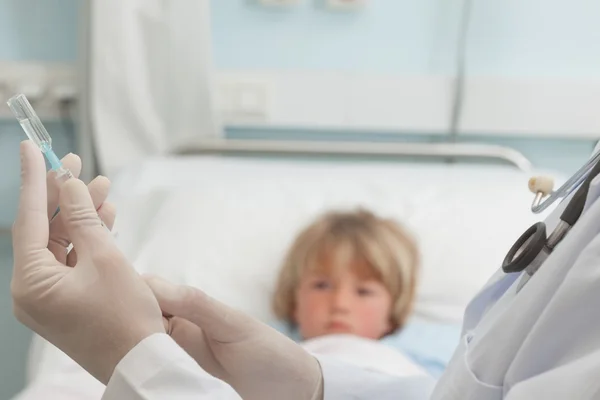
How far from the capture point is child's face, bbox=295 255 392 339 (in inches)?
53.7

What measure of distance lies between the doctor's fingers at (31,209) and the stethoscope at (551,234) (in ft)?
1.47

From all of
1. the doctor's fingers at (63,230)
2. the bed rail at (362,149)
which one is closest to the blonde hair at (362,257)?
the bed rail at (362,149)

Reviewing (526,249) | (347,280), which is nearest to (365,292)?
(347,280)

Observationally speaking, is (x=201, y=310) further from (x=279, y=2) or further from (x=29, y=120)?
(x=279, y=2)

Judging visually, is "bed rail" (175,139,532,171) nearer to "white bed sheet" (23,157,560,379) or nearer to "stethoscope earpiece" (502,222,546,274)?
"white bed sheet" (23,157,560,379)

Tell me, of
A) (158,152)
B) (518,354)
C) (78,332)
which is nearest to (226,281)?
(158,152)

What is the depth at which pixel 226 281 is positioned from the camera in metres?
1.46

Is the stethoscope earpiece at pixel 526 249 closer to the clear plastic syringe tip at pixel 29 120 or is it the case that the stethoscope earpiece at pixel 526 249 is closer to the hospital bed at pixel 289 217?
the clear plastic syringe tip at pixel 29 120

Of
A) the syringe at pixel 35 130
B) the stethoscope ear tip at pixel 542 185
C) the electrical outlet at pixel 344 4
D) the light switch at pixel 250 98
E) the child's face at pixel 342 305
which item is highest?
the electrical outlet at pixel 344 4

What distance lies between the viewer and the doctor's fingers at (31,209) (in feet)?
2.06

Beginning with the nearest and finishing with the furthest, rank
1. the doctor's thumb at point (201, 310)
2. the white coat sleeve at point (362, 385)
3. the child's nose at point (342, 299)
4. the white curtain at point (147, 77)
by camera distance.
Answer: the doctor's thumb at point (201, 310) < the white coat sleeve at point (362, 385) < the child's nose at point (342, 299) < the white curtain at point (147, 77)

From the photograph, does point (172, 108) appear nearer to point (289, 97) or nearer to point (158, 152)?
point (158, 152)

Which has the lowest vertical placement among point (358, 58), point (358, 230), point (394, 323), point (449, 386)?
point (394, 323)

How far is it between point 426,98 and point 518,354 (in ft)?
4.35
